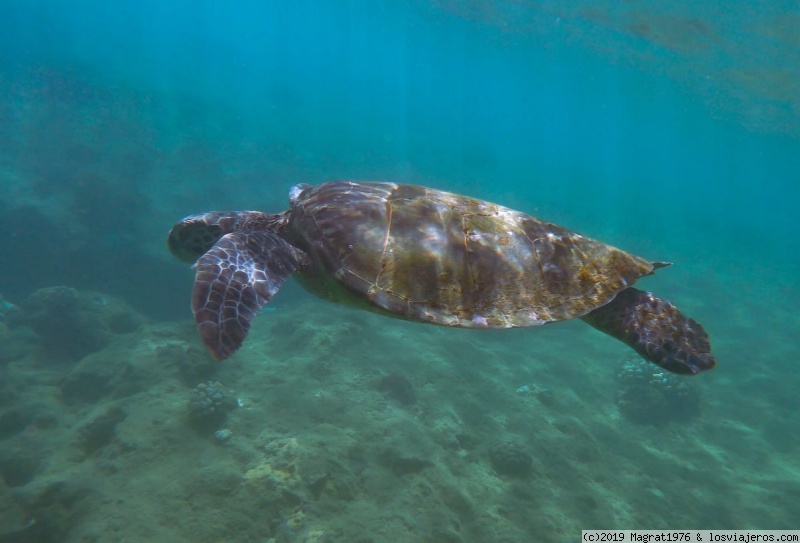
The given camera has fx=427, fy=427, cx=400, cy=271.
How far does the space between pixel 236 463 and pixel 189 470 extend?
766 millimetres

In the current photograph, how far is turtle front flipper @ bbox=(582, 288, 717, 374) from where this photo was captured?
4.53m

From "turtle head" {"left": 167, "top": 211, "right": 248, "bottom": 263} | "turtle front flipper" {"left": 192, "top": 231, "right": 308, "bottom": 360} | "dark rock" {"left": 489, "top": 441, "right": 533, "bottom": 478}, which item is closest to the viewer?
"turtle front flipper" {"left": 192, "top": 231, "right": 308, "bottom": 360}

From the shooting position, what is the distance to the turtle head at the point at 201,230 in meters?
5.62

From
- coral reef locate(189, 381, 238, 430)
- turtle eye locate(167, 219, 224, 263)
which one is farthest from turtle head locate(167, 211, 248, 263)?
coral reef locate(189, 381, 238, 430)

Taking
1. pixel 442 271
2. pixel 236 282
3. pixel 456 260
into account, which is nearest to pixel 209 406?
pixel 236 282

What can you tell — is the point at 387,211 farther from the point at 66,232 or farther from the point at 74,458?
the point at 66,232

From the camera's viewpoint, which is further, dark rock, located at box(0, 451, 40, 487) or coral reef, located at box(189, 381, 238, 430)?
coral reef, located at box(189, 381, 238, 430)

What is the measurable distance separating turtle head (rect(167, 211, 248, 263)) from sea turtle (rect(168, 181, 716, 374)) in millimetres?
919

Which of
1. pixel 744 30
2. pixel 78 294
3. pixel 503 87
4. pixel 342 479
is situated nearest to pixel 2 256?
pixel 78 294

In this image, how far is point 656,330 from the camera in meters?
4.80

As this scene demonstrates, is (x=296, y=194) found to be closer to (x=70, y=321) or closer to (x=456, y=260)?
(x=456, y=260)

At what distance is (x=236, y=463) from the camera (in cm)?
776

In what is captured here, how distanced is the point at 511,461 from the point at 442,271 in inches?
262

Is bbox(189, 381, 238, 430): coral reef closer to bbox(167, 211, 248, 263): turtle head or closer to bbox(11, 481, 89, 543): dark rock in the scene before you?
bbox(11, 481, 89, 543): dark rock
